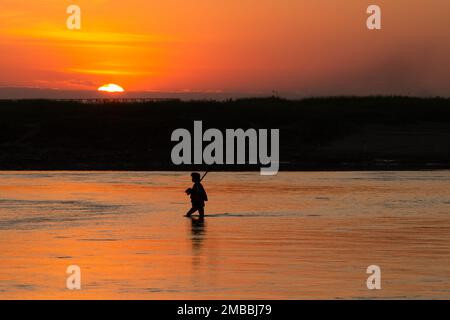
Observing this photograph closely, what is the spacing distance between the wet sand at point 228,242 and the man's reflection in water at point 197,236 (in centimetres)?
2

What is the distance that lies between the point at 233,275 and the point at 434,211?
40.9 feet

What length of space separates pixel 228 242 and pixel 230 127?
2088 inches

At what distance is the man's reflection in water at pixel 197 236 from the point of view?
19148mm

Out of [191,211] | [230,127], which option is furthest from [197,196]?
[230,127]

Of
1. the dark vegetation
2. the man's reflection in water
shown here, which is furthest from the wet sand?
the dark vegetation

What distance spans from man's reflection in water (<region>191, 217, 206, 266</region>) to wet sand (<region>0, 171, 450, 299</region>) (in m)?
0.02

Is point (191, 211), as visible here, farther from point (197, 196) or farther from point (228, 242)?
point (228, 242)

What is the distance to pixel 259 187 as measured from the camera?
127ft

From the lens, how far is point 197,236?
74.1 feet

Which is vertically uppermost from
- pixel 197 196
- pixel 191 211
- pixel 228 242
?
pixel 197 196

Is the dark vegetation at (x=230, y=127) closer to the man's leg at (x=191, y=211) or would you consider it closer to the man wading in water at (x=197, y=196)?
the man's leg at (x=191, y=211)

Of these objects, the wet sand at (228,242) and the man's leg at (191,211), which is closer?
the wet sand at (228,242)

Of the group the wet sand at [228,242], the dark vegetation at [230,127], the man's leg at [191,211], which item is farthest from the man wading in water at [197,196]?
the dark vegetation at [230,127]

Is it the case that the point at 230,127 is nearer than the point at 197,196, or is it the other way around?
the point at 197,196
